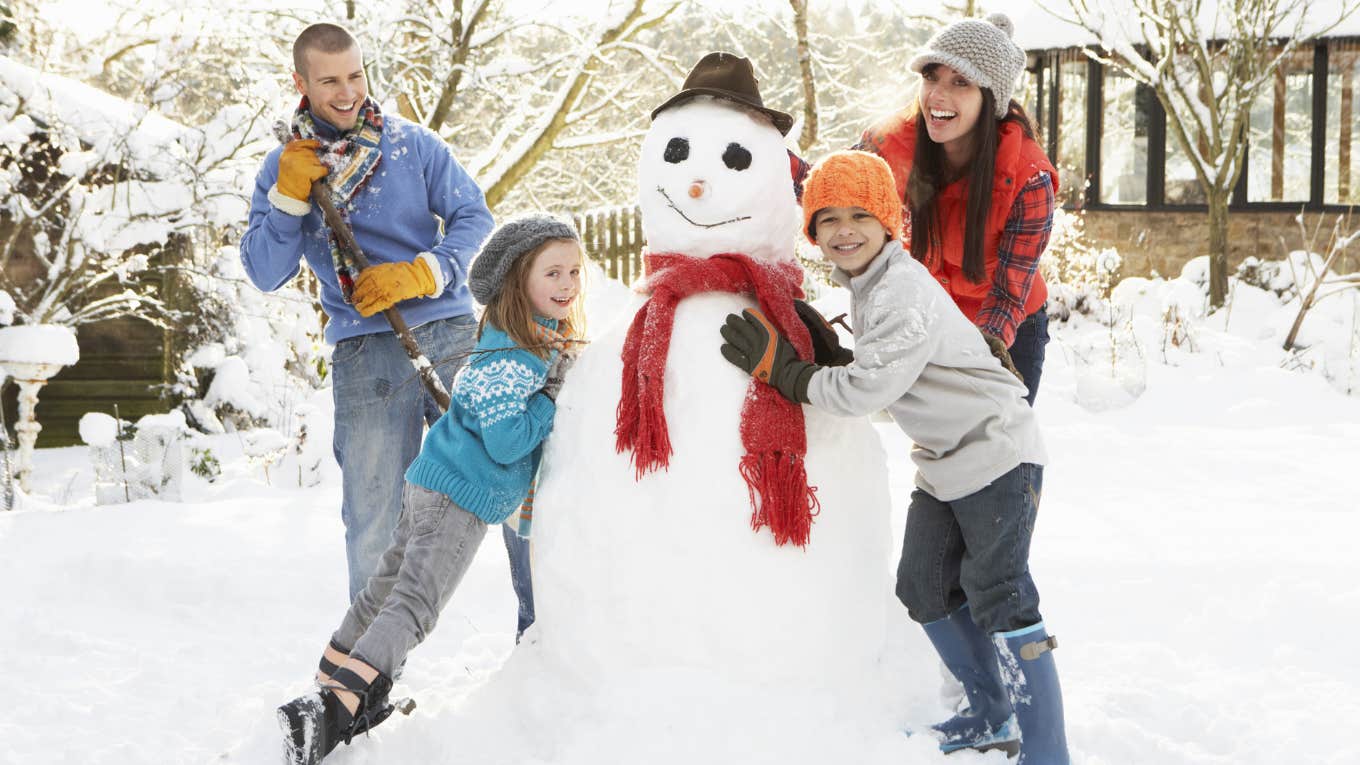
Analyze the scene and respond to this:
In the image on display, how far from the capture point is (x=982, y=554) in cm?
241

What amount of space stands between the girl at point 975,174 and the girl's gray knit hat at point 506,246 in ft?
2.68

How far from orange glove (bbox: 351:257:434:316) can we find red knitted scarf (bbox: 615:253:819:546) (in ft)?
2.26

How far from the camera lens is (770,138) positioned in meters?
2.59

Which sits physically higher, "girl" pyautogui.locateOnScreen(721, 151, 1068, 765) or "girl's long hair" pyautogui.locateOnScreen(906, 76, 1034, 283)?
"girl's long hair" pyautogui.locateOnScreen(906, 76, 1034, 283)

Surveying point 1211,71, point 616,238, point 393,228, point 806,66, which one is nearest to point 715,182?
point 393,228

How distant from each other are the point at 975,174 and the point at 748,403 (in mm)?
833

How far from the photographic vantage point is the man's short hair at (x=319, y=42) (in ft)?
9.31

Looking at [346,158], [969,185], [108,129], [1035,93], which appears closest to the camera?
[969,185]

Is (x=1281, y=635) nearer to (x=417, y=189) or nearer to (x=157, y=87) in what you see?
(x=417, y=189)

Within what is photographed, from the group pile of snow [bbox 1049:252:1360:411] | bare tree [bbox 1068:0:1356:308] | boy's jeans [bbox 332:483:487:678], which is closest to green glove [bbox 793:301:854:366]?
boy's jeans [bbox 332:483:487:678]

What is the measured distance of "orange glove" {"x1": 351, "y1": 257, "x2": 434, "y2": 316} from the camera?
2867 mm

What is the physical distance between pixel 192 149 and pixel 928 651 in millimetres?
5719

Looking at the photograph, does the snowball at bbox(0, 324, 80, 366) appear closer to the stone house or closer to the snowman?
the snowman

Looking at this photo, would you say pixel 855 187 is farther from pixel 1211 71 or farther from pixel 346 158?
pixel 1211 71
